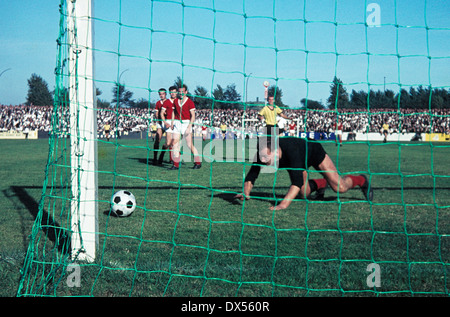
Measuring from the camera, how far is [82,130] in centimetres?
332

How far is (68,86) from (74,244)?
131 cm

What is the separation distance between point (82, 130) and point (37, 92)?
94.4m

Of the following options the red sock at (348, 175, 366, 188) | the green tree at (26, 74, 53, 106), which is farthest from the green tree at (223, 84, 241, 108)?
the green tree at (26, 74, 53, 106)

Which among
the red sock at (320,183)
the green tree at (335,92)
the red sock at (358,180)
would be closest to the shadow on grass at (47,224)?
the green tree at (335,92)

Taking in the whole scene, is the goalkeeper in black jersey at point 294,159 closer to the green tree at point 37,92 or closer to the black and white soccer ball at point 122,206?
the black and white soccer ball at point 122,206

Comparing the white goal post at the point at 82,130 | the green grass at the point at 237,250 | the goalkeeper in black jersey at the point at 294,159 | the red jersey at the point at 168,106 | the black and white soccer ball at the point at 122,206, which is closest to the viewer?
the green grass at the point at 237,250

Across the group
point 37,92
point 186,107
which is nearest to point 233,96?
point 186,107

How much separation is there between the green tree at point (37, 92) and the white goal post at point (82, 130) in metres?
90.3

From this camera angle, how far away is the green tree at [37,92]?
86812mm

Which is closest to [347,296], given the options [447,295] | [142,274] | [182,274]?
[447,295]

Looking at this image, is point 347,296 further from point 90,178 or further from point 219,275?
point 90,178

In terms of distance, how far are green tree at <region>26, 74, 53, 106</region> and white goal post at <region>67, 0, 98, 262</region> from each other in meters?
90.3

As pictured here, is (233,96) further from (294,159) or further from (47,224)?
(47,224)

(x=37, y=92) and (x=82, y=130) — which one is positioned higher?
(x=37, y=92)
